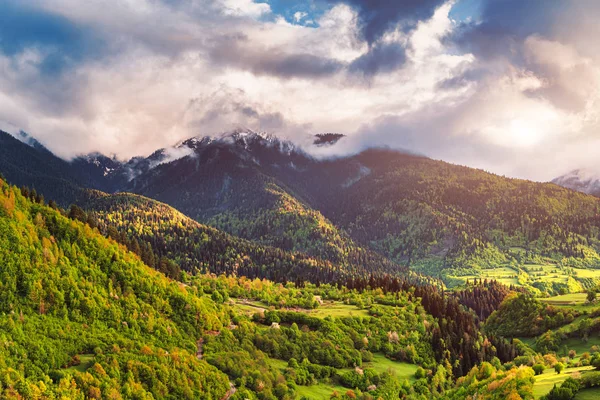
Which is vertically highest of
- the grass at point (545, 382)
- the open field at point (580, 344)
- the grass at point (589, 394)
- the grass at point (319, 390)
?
the grass at point (589, 394)

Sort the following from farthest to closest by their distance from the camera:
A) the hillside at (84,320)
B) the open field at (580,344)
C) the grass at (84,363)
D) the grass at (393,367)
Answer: the open field at (580,344), the grass at (393,367), the grass at (84,363), the hillside at (84,320)

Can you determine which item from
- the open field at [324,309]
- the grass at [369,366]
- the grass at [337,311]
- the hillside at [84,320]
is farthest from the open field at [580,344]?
the hillside at [84,320]

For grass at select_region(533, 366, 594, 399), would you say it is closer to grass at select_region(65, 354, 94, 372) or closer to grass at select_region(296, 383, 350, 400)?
grass at select_region(296, 383, 350, 400)

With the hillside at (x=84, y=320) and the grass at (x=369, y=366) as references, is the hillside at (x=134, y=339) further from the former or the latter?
the grass at (x=369, y=366)

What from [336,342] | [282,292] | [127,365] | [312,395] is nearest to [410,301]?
[282,292]

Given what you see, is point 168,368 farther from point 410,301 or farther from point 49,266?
point 410,301

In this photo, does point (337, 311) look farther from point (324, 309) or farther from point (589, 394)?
point (589, 394)

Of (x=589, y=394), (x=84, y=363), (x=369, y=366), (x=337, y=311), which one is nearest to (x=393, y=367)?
(x=369, y=366)
